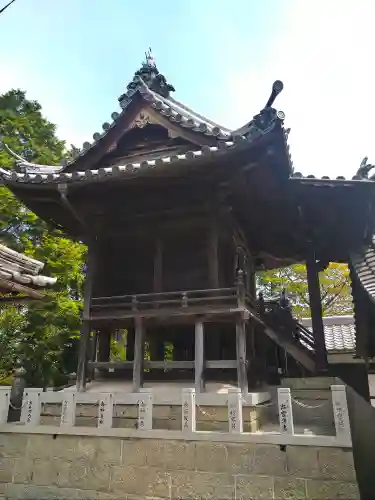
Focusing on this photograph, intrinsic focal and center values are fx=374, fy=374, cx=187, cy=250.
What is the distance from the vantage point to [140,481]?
6.69 meters

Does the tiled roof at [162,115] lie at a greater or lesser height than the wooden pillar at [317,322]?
greater

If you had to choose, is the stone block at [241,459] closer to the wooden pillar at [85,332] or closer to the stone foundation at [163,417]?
the stone foundation at [163,417]

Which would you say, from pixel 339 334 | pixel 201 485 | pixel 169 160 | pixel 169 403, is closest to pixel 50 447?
pixel 169 403

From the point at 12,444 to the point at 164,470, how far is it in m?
3.29

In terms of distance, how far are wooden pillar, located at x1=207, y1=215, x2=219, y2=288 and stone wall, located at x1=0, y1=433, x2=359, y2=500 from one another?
11.0 feet

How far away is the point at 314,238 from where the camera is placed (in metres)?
10.3

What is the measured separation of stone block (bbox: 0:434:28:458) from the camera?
752cm

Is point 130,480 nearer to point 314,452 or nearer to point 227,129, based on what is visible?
point 314,452

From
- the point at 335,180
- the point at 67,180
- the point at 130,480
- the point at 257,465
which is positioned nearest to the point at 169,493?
the point at 130,480

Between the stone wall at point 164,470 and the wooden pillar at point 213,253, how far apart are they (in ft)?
11.0

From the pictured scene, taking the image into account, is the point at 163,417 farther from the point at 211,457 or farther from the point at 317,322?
the point at 317,322

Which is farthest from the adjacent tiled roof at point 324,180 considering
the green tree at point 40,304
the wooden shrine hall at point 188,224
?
the green tree at point 40,304

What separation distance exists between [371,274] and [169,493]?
19.0ft

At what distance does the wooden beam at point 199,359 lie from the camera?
7.59m
